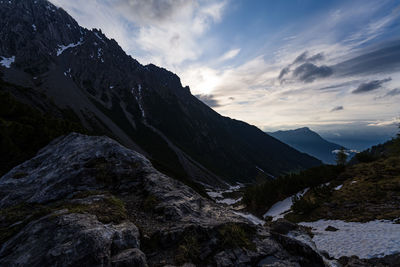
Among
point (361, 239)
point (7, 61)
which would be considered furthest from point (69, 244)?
point (7, 61)

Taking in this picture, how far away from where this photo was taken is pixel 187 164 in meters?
152

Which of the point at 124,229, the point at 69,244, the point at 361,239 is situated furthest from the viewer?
the point at 361,239

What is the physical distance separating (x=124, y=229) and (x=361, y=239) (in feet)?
54.1

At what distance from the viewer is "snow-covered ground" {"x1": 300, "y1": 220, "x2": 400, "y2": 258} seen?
1095 centimetres

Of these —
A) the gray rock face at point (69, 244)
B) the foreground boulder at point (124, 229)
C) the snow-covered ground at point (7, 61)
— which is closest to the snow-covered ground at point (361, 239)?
the foreground boulder at point (124, 229)

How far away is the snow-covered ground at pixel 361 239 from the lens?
35.9ft

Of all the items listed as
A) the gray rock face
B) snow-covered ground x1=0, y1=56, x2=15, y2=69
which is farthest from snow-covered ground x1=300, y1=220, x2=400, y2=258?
snow-covered ground x1=0, y1=56, x2=15, y2=69

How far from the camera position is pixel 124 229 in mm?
6453

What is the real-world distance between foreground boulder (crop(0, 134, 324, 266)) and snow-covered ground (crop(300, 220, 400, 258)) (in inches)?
295

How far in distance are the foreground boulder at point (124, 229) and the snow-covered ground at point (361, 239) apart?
750cm

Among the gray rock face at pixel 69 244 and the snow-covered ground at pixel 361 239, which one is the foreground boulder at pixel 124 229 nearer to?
the gray rock face at pixel 69 244

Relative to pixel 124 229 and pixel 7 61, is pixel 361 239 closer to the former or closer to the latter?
pixel 124 229

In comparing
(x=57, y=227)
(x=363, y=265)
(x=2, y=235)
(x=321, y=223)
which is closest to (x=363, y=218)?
(x=321, y=223)

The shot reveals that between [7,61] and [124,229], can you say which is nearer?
[124,229]
